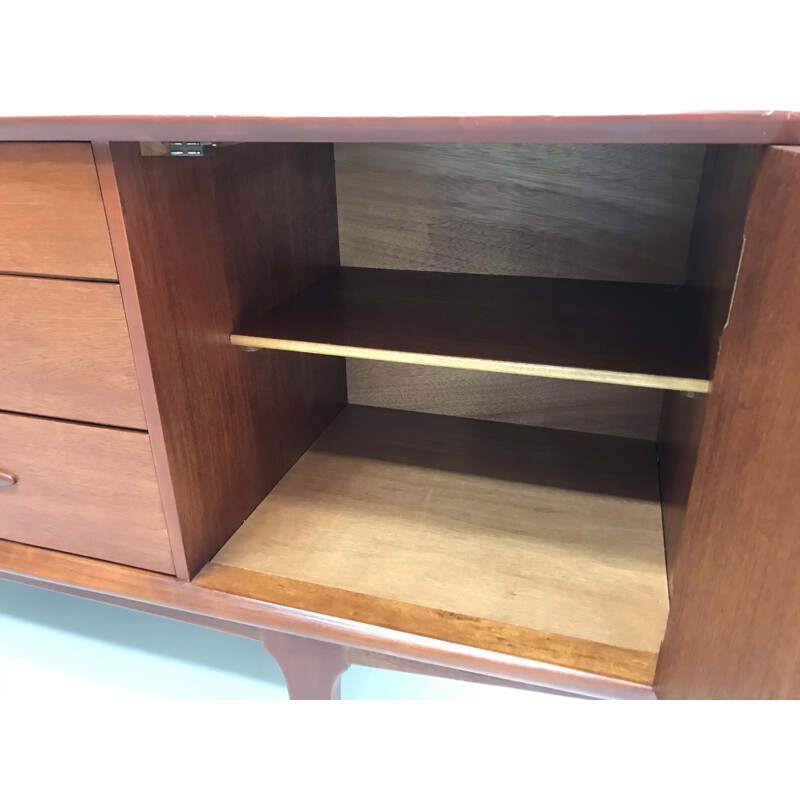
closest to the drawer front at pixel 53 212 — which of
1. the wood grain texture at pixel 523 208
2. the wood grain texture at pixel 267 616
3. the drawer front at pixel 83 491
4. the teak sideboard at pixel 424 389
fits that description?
the teak sideboard at pixel 424 389

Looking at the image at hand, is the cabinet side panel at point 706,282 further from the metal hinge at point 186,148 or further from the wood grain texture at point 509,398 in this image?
the metal hinge at point 186,148

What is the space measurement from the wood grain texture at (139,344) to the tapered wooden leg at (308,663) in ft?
0.42

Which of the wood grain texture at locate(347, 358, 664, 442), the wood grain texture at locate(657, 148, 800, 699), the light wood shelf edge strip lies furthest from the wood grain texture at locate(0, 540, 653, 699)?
the wood grain texture at locate(347, 358, 664, 442)

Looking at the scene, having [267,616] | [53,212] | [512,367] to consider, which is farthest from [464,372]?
[53,212]

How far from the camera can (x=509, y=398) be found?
0.98 m

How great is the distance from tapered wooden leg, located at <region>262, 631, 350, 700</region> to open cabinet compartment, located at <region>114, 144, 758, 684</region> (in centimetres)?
6

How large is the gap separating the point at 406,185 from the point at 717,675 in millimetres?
683

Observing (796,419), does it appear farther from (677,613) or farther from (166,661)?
(166,661)

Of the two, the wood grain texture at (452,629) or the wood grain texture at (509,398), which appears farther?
the wood grain texture at (509,398)

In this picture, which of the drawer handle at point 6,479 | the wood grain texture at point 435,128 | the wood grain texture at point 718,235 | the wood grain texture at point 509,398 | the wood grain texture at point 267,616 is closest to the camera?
the wood grain texture at point 435,128

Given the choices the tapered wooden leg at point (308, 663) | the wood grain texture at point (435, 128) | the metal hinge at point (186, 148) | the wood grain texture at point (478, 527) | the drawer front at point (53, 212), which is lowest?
the tapered wooden leg at point (308, 663)

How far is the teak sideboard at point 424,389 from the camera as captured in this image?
18.0 inches

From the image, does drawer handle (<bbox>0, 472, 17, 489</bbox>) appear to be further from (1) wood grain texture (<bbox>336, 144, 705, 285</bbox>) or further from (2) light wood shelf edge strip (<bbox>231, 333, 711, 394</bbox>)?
(1) wood grain texture (<bbox>336, 144, 705, 285</bbox>)

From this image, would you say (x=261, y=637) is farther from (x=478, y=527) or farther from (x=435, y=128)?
(x=435, y=128)
